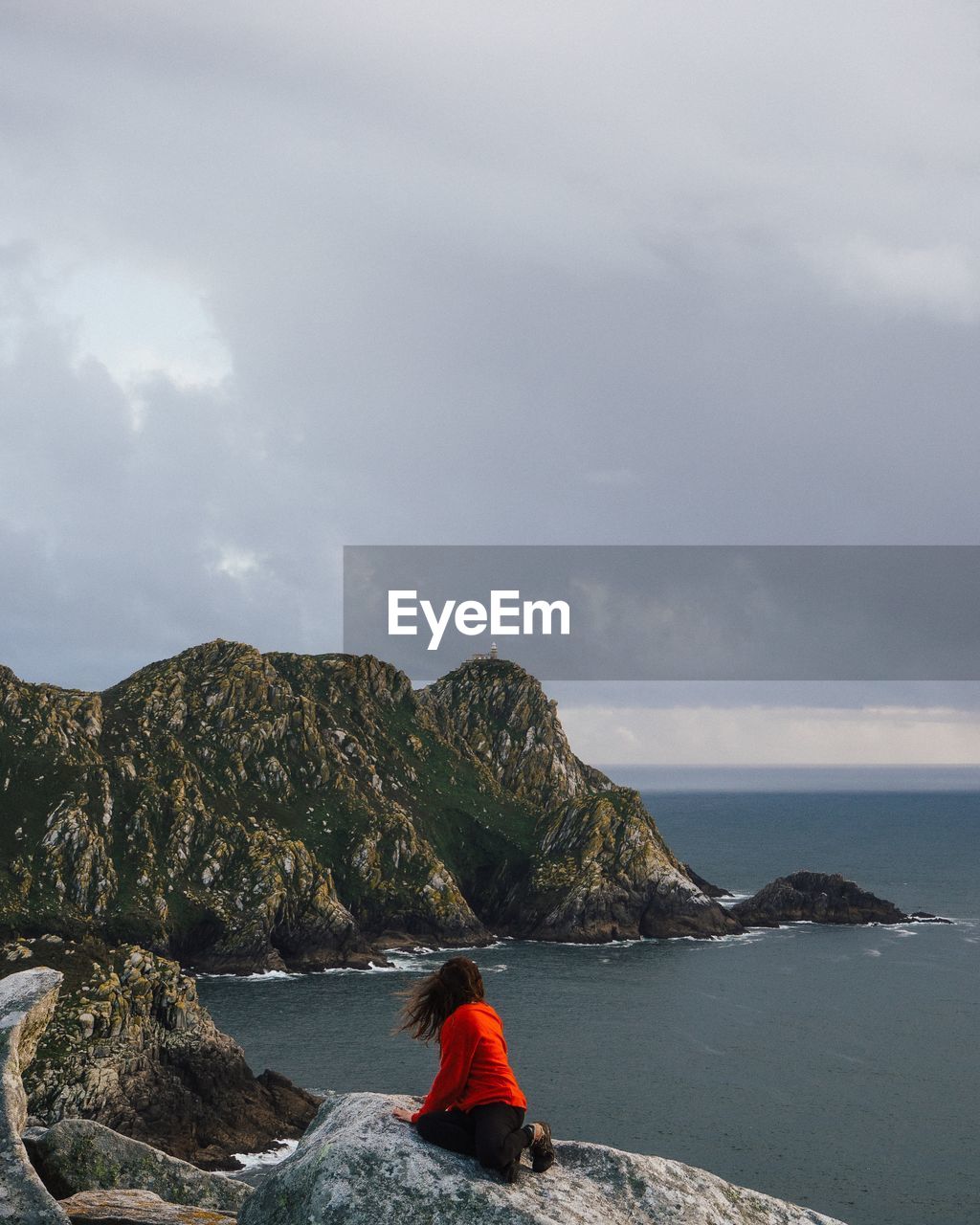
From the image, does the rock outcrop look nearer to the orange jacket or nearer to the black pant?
the orange jacket

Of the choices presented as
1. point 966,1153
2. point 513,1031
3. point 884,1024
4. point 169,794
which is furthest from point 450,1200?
point 169,794

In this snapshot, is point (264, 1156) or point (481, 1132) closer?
point (481, 1132)

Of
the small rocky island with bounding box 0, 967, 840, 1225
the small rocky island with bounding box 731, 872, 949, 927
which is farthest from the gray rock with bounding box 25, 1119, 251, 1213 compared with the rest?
the small rocky island with bounding box 731, 872, 949, 927

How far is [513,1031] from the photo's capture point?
10225 cm

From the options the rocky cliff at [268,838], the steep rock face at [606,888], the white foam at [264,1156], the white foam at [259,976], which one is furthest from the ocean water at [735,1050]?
the white foam at [264,1156]

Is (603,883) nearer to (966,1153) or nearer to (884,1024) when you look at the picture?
(884,1024)

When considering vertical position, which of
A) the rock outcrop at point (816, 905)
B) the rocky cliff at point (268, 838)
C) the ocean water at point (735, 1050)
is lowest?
the ocean water at point (735, 1050)

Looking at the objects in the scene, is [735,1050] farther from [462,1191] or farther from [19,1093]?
[462,1191]

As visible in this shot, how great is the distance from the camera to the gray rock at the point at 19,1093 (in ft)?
39.9

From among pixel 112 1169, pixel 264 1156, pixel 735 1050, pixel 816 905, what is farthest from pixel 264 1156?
pixel 816 905

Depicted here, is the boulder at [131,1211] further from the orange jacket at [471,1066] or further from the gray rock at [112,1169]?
→ the orange jacket at [471,1066]

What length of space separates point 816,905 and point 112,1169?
571ft

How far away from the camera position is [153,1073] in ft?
232

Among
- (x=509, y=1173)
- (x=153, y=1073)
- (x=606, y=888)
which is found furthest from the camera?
(x=606, y=888)
